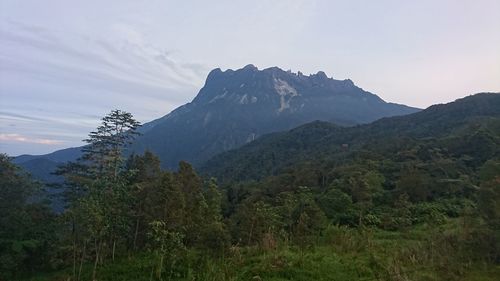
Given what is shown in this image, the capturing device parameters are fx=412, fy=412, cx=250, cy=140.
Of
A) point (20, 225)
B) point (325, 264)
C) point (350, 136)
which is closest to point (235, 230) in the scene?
point (325, 264)

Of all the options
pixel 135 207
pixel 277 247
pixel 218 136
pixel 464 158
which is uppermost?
pixel 218 136

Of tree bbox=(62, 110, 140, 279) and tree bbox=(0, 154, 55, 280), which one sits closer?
tree bbox=(62, 110, 140, 279)

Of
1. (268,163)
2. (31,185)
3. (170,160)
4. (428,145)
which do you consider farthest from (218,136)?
(31,185)

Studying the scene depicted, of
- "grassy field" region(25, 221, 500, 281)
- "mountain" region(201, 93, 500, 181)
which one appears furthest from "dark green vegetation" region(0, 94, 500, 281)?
"mountain" region(201, 93, 500, 181)

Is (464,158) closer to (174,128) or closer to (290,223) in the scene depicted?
(290,223)

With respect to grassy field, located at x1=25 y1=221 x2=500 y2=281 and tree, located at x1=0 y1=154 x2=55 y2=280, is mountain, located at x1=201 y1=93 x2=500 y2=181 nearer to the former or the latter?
grassy field, located at x1=25 y1=221 x2=500 y2=281

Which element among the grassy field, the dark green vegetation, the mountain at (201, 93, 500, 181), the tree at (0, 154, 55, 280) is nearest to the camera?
the grassy field

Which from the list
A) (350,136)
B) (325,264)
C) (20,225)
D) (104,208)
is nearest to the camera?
(325,264)

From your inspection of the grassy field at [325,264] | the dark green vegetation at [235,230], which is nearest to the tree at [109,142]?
the dark green vegetation at [235,230]

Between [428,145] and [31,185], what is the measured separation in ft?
102

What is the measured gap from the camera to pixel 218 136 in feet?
558

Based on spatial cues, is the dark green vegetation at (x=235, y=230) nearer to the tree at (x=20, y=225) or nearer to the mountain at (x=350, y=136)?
the tree at (x=20, y=225)

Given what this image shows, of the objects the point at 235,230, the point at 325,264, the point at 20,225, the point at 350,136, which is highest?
the point at 350,136

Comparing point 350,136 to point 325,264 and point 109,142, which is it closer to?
point 109,142
